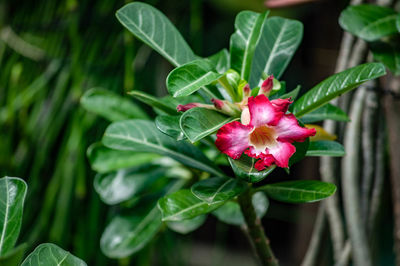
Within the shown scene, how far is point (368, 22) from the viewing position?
0.59 metres

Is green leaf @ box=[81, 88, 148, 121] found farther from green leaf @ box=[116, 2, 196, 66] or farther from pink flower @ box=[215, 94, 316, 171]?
pink flower @ box=[215, 94, 316, 171]

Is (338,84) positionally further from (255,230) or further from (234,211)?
(234,211)

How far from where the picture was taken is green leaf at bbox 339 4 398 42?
0.58m

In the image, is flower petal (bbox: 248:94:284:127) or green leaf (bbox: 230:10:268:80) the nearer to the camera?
flower petal (bbox: 248:94:284:127)

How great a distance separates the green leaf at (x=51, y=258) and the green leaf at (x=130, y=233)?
248 mm

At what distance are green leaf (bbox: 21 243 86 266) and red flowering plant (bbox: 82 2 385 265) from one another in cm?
10

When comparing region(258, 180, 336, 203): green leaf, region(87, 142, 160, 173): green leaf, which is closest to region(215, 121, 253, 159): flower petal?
region(258, 180, 336, 203): green leaf

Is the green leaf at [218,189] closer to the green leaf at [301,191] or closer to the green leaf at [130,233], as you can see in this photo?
the green leaf at [301,191]

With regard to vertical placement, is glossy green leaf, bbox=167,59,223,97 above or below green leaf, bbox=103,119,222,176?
above

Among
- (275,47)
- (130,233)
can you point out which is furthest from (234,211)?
(275,47)

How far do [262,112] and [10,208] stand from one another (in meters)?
0.26

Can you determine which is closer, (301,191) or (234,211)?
(301,191)

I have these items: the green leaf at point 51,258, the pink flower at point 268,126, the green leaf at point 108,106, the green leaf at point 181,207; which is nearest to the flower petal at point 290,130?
the pink flower at point 268,126

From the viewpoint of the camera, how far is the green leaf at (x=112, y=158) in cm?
62
